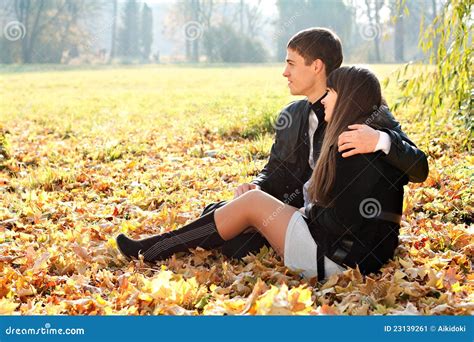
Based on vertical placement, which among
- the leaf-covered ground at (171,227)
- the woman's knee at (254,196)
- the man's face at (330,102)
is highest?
the man's face at (330,102)

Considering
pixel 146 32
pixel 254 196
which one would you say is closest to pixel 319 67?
pixel 254 196

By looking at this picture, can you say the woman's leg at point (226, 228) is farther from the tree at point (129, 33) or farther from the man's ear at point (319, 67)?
the tree at point (129, 33)

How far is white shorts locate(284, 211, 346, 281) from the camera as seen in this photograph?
9.75 ft

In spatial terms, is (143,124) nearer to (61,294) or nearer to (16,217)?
(16,217)

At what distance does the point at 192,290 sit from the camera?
280 centimetres

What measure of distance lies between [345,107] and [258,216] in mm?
703

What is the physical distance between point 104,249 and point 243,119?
187 inches

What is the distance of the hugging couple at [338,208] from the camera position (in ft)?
9.27

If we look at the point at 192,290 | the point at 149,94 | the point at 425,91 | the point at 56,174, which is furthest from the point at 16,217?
the point at 149,94

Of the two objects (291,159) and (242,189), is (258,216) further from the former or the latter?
(291,159)

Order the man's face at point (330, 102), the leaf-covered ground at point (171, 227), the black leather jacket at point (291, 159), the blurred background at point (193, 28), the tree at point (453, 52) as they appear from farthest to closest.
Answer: the blurred background at point (193, 28)
the tree at point (453, 52)
the black leather jacket at point (291, 159)
the man's face at point (330, 102)
the leaf-covered ground at point (171, 227)

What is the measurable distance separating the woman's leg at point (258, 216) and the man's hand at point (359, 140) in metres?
0.48


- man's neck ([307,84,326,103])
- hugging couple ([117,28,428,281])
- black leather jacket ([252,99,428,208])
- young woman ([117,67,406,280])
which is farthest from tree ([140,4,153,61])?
young woman ([117,67,406,280])

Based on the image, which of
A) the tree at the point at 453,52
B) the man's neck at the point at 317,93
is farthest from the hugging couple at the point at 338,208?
the tree at the point at 453,52
